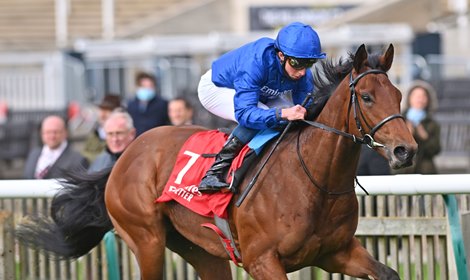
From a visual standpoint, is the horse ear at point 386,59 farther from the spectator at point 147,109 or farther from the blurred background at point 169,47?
the blurred background at point 169,47

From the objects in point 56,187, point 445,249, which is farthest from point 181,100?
point 445,249

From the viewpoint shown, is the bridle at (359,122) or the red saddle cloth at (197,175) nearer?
the bridle at (359,122)

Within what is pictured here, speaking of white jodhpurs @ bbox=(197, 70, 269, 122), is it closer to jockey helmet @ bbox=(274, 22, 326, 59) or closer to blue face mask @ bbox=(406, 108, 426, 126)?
jockey helmet @ bbox=(274, 22, 326, 59)

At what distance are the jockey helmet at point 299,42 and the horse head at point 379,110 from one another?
0.76ft

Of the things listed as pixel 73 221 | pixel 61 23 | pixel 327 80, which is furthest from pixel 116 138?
pixel 61 23

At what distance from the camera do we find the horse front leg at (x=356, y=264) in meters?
5.30

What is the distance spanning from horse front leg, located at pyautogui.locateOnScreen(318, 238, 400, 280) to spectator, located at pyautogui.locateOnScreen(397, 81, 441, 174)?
357 centimetres

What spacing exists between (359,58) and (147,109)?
17.2 ft

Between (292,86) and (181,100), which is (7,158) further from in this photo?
(292,86)

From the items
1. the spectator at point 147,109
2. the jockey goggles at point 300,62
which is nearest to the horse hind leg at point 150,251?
the jockey goggles at point 300,62

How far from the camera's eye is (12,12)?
27609mm

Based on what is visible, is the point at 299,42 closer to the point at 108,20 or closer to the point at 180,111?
the point at 180,111

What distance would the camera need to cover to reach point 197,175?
19.1ft

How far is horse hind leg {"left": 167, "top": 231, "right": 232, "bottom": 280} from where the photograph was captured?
6.18 meters
